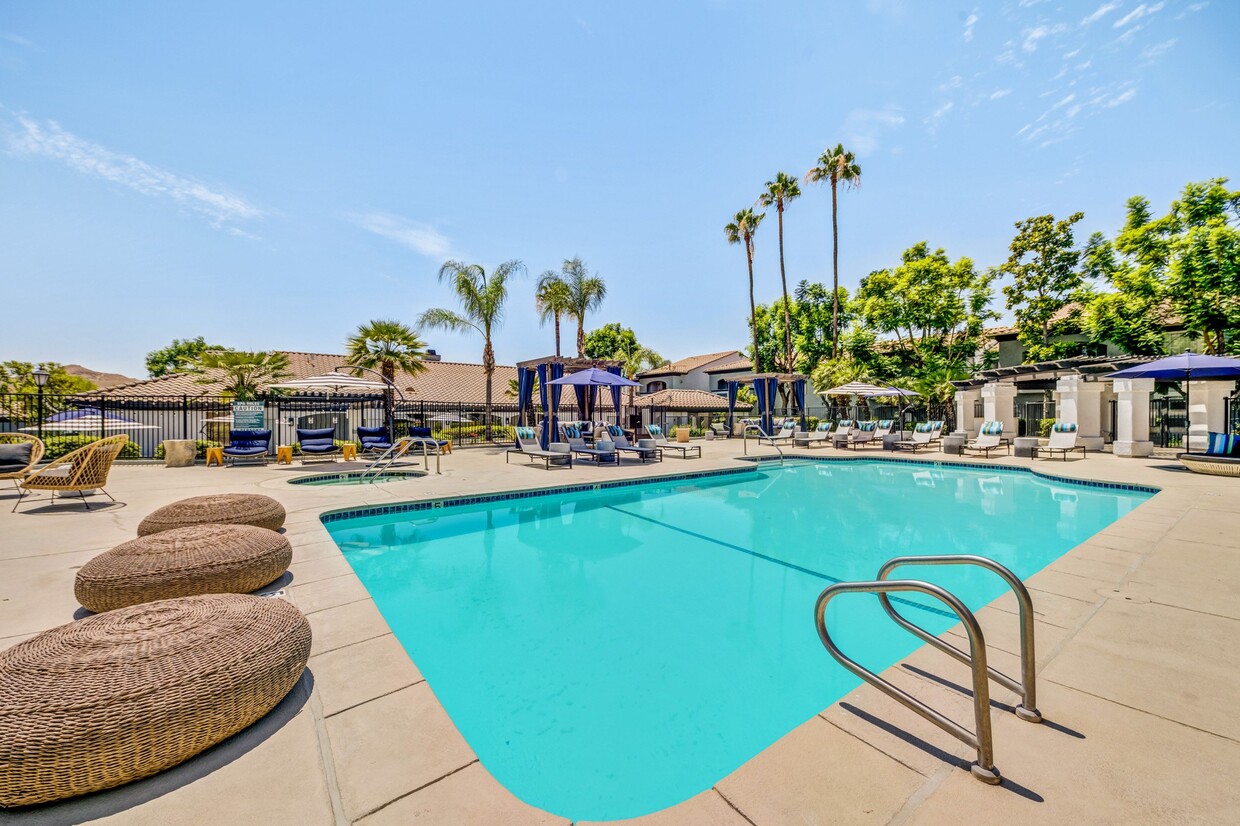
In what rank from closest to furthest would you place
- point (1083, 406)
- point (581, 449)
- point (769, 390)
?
point (581, 449)
point (1083, 406)
point (769, 390)

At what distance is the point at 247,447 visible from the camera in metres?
12.3

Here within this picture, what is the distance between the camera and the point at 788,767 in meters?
1.88

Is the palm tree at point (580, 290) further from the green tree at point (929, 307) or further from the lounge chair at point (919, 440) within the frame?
the lounge chair at point (919, 440)

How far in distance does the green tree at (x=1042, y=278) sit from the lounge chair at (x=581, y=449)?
2007 centimetres

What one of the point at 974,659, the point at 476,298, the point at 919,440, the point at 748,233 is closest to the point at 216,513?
the point at 974,659

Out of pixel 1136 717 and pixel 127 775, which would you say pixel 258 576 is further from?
pixel 1136 717

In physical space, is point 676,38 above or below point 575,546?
above

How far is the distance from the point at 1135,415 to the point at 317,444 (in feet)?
73.0

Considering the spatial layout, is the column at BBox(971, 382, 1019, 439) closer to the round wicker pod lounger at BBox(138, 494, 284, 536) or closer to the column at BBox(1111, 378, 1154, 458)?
the column at BBox(1111, 378, 1154, 458)

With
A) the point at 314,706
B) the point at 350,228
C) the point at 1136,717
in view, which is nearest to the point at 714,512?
the point at 1136,717

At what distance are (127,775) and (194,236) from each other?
609 inches

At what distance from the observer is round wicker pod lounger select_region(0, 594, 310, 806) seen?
154 centimetres

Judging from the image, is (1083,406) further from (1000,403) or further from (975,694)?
(975,694)

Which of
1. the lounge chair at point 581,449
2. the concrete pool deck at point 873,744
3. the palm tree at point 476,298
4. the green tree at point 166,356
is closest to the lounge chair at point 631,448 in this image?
the lounge chair at point 581,449
